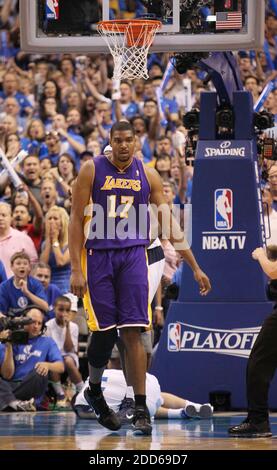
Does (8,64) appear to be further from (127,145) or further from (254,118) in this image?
(127,145)

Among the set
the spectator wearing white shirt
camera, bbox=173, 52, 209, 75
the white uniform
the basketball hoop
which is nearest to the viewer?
the white uniform

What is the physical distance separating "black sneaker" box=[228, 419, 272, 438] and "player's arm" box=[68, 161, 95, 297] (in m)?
1.66

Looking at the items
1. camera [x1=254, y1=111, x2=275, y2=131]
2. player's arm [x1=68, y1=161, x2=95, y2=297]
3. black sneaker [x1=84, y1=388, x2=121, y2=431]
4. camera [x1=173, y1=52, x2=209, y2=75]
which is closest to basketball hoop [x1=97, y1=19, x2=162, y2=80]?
camera [x1=173, y1=52, x2=209, y2=75]

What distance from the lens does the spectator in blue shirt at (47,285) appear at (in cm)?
1405

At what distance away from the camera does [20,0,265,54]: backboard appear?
11289 millimetres

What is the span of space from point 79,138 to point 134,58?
6.42 metres

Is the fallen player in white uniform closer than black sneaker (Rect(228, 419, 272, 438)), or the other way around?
black sneaker (Rect(228, 419, 272, 438))

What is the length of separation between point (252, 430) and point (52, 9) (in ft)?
16.0

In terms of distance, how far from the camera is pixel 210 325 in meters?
12.3

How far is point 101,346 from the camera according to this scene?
9.31m

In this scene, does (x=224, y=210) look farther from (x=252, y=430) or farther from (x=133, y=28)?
(x=252, y=430)

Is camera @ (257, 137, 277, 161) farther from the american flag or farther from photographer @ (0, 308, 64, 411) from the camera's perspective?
photographer @ (0, 308, 64, 411)

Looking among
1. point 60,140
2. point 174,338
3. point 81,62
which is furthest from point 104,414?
point 81,62

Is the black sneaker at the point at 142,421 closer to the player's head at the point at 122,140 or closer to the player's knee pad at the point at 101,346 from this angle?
the player's knee pad at the point at 101,346
